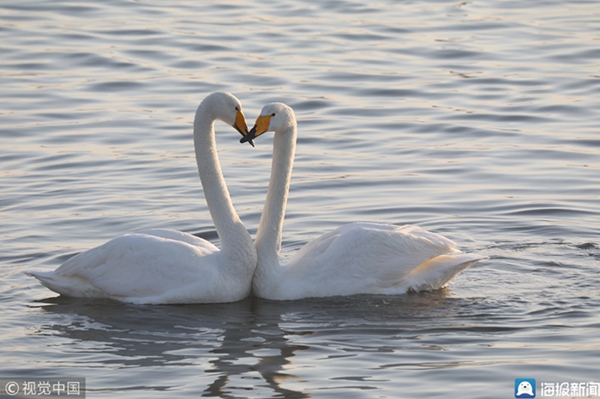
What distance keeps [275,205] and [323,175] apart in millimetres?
4353

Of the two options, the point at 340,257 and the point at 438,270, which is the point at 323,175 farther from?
the point at 340,257

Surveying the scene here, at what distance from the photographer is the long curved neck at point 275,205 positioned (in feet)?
33.3

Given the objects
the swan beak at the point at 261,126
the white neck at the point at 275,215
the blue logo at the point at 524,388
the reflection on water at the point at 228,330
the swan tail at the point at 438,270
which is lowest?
the blue logo at the point at 524,388

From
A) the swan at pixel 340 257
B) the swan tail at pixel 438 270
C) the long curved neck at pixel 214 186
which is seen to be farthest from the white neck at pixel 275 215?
the swan tail at pixel 438 270

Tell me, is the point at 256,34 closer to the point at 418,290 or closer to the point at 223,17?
the point at 223,17

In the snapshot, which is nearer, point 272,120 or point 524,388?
point 524,388

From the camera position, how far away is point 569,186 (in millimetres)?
13797

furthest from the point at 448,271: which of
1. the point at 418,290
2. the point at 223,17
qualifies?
the point at 223,17

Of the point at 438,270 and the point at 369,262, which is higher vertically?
the point at 369,262

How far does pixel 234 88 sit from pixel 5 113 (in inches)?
153

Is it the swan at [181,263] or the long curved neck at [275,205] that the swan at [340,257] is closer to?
the long curved neck at [275,205]

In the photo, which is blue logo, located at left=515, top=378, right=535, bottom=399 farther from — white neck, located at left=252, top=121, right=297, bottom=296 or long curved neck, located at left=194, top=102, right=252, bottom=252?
long curved neck, located at left=194, top=102, right=252, bottom=252

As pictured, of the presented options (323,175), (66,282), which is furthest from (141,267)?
(323,175)

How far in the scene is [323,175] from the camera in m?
14.6
